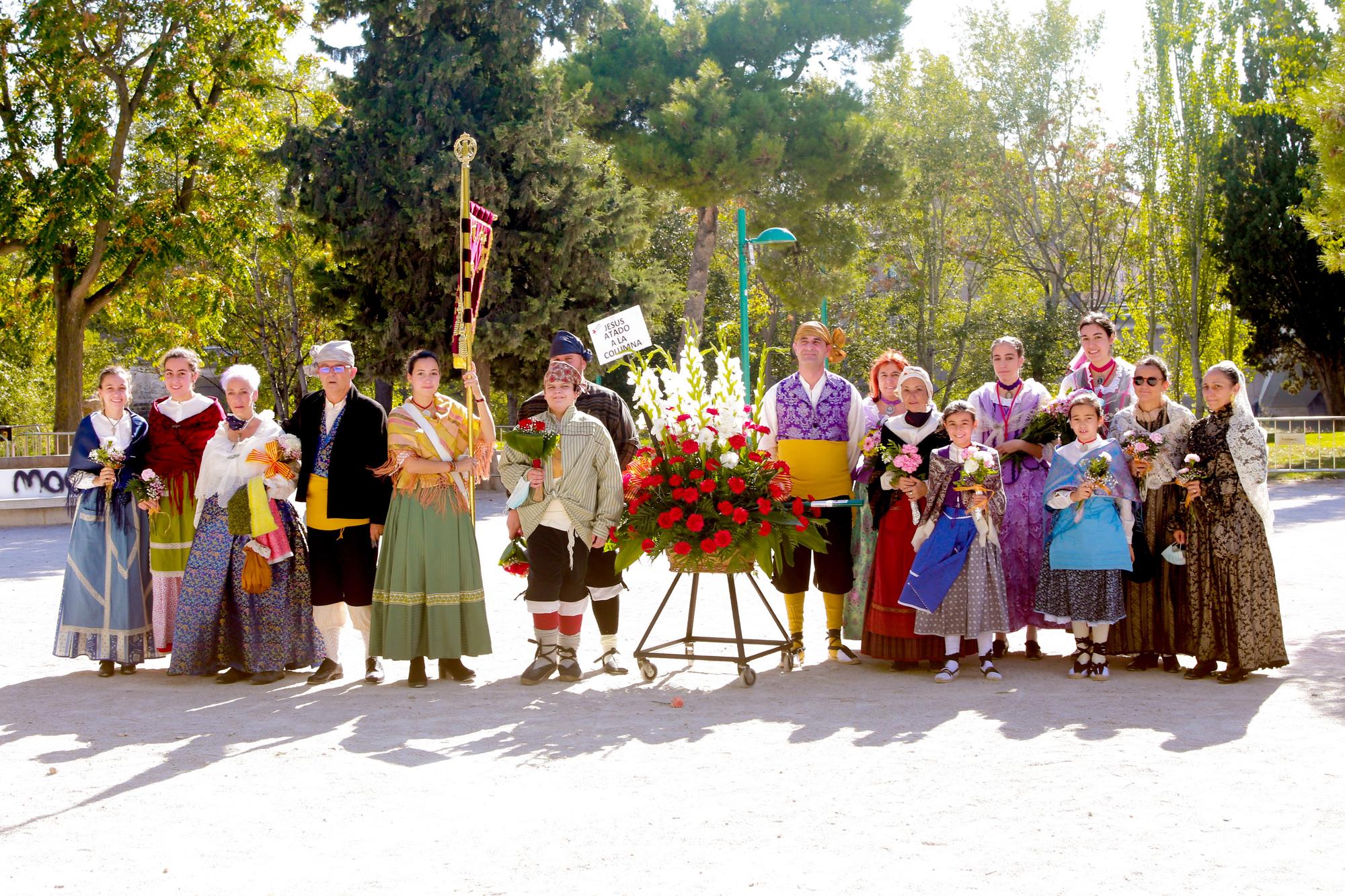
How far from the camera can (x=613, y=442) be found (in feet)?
25.5

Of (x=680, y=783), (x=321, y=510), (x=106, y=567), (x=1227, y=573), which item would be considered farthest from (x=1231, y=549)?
(x=106, y=567)

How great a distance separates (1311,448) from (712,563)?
70.2 feet

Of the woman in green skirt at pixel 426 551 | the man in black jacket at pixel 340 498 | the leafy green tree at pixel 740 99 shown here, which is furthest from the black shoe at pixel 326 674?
the leafy green tree at pixel 740 99

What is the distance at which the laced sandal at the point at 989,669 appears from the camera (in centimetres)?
739

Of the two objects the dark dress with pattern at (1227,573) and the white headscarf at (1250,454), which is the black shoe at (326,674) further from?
the white headscarf at (1250,454)

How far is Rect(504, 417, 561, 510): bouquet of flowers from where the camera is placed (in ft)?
23.7

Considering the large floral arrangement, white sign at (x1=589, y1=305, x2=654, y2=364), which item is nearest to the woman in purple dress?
the large floral arrangement

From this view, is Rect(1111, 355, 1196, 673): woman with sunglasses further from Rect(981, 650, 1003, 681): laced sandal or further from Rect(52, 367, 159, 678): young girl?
Rect(52, 367, 159, 678): young girl

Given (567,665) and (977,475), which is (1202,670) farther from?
(567,665)

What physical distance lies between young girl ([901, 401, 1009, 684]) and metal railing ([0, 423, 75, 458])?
15.7 m

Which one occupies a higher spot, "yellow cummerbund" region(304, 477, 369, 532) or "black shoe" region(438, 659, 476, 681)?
"yellow cummerbund" region(304, 477, 369, 532)

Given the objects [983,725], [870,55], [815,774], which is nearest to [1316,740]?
[983,725]

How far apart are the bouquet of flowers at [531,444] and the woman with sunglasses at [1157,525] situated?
11.3 feet

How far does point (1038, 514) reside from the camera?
7934mm
